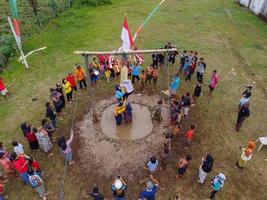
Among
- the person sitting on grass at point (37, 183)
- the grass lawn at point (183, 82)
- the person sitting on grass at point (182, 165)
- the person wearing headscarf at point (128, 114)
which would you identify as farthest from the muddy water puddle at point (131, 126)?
the person sitting on grass at point (37, 183)

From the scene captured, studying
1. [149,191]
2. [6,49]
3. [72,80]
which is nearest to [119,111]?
[72,80]

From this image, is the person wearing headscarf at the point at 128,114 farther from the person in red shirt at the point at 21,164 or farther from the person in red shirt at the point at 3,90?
the person in red shirt at the point at 3,90

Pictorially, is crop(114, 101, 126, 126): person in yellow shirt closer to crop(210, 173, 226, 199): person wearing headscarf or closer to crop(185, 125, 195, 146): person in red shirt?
crop(185, 125, 195, 146): person in red shirt

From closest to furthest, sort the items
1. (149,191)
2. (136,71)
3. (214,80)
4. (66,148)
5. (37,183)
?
(149,191), (37,183), (66,148), (214,80), (136,71)

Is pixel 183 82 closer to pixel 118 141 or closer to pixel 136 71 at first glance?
pixel 136 71

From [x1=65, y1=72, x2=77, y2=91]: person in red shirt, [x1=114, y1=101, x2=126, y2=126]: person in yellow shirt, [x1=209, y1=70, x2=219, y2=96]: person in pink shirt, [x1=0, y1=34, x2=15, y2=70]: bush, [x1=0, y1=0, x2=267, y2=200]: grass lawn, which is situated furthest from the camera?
[x1=0, y1=34, x2=15, y2=70]: bush

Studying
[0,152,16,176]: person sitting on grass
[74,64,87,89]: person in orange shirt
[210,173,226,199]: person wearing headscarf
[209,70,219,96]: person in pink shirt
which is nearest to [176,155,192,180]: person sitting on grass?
[210,173,226,199]: person wearing headscarf

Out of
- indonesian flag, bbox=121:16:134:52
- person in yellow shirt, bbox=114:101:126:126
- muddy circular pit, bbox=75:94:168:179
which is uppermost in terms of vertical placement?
indonesian flag, bbox=121:16:134:52
